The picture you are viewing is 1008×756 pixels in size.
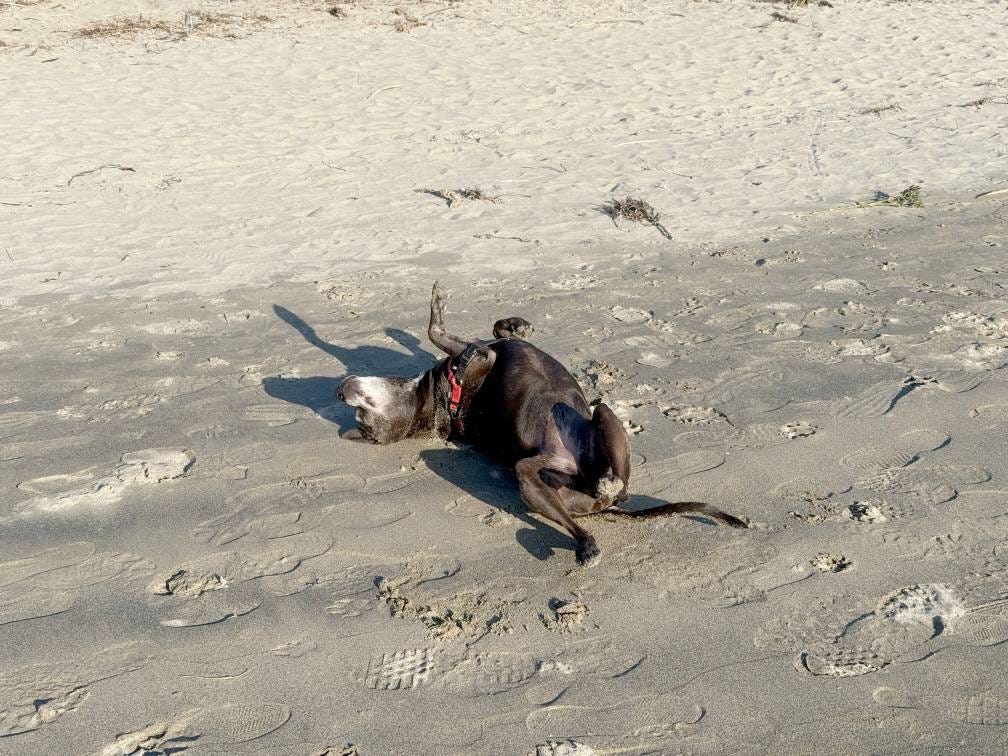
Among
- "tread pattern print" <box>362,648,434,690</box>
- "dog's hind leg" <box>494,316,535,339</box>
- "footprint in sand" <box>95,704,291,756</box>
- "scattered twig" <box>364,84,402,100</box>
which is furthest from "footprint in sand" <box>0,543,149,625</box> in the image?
"scattered twig" <box>364,84,402,100</box>

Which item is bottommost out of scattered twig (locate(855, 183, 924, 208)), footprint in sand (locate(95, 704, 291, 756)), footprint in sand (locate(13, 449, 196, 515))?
footprint in sand (locate(13, 449, 196, 515))

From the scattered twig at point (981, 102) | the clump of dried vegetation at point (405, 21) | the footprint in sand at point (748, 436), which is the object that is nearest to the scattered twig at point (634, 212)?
the footprint in sand at point (748, 436)

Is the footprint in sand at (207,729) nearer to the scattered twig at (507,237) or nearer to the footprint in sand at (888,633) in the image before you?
the footprint in sand at (888,633)

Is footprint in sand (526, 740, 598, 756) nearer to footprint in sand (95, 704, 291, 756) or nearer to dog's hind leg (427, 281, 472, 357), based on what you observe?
footprint in sand (95, 704, 291, 756)

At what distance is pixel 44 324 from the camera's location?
6414 mm

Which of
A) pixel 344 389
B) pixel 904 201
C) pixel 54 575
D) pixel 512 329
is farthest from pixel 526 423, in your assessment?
pixel 904 201

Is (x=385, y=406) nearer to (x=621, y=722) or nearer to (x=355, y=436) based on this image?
(x=355, y=436)

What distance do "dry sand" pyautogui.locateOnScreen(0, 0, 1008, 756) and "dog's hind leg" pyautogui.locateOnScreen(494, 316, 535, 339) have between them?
37 cm

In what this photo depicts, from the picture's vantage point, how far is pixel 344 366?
5.70 m

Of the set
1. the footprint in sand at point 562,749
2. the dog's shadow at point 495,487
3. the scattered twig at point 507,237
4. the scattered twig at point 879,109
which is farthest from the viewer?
the scattered twig at point 879,109

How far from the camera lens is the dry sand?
3.04m

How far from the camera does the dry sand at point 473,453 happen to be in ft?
9.96

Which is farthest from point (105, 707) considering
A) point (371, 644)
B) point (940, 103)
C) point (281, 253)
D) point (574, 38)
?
point (574, 38)

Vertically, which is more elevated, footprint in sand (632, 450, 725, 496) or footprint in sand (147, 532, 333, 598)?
footprint in sand (632, 450, 725, 496)
